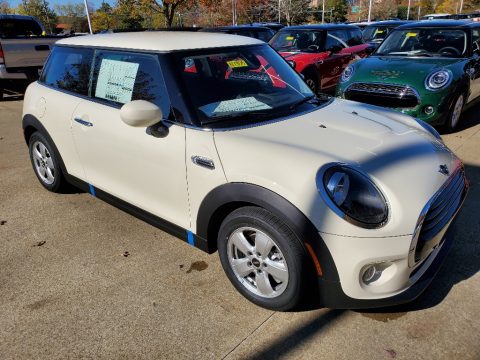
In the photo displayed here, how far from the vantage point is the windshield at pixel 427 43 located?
239 inches

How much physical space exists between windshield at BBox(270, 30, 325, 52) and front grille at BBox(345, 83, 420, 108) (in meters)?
2.70

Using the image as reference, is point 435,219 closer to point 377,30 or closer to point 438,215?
point 438,215

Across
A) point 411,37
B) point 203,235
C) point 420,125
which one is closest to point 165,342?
point 203,235

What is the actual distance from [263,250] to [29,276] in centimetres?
171

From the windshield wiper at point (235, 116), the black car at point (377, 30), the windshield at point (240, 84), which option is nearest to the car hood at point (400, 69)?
the windshield at point (240, 84)

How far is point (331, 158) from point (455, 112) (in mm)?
4477

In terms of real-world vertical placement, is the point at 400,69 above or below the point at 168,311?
above

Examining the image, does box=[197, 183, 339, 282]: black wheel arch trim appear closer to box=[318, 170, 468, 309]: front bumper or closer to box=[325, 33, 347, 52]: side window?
box=[318, 170, 468, 309]: front bumper

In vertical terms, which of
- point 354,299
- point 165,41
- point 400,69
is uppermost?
point 165,41

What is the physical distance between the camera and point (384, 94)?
18.1 feet

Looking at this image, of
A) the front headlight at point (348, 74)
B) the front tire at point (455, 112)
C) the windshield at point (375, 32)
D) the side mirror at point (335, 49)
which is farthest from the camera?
the windshield at point (375, 32)

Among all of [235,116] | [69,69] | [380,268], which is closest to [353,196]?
[380,268]

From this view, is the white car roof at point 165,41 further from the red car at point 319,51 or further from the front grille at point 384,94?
the red car at point 319,51

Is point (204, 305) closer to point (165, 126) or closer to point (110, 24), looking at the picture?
point (165, 126)
